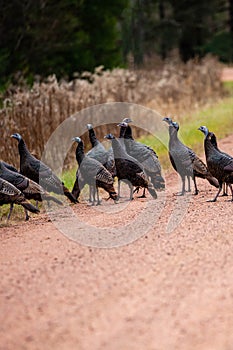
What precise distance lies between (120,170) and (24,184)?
154 cm

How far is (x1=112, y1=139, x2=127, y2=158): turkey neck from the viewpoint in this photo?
10.8m

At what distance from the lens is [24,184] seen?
32.3ft

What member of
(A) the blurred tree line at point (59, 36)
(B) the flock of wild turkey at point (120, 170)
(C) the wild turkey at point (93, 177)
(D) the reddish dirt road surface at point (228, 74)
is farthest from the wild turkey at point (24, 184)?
(D) the reddish dirt road surface at point (228, 74)

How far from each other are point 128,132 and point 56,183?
170 centimetres

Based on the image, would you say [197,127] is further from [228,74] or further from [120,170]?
[228,74]

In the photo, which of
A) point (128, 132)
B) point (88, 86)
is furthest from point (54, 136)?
point (128, 132)

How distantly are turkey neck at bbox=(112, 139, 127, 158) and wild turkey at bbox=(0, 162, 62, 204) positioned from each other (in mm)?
1310

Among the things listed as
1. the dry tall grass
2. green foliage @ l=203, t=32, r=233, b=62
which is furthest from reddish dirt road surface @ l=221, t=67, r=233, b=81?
the dry tall grass

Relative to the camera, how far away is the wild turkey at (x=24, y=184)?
388 inches

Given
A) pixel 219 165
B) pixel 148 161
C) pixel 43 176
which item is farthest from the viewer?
pixel 148 161

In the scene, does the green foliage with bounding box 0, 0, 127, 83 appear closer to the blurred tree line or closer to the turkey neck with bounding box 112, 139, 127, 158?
the blurred tree line

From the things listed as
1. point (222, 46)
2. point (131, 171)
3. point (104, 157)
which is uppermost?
point (222, 46)

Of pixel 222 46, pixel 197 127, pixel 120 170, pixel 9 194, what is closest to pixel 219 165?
pixel 120 170

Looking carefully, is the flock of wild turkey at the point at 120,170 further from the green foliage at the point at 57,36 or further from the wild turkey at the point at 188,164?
the green foliage at the point at 57,36
